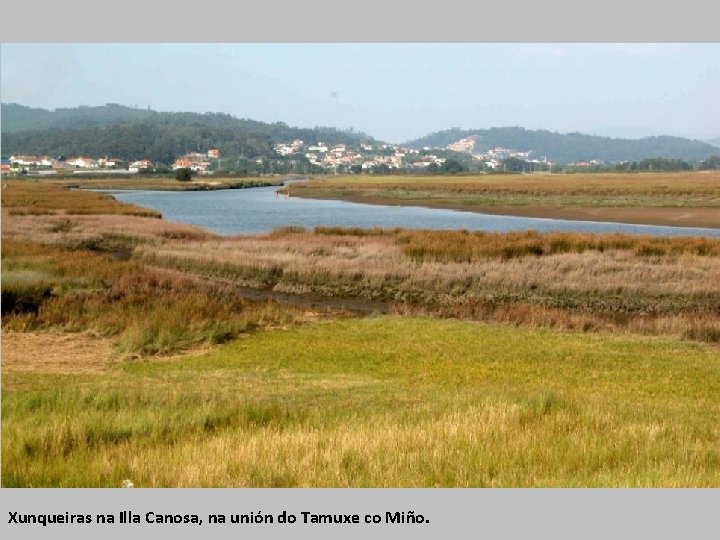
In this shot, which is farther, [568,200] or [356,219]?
[568,200]

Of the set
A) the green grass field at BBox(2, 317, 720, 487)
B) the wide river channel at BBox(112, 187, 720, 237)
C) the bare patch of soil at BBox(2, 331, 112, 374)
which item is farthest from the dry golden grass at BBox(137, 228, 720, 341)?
the wide river channel at BBox(112, 187, 720, 237)

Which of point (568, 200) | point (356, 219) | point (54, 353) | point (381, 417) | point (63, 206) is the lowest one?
point (54, 353)

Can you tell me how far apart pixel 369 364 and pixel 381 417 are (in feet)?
20.9

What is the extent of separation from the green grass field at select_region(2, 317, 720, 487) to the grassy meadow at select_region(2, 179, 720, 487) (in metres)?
0.05

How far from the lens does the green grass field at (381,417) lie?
7.77 meters

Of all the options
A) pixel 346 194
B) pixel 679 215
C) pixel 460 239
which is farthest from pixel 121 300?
pixel 346 194

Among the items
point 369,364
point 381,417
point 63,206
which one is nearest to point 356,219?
point 63,206

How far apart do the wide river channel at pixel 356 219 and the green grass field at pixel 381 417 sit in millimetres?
39369

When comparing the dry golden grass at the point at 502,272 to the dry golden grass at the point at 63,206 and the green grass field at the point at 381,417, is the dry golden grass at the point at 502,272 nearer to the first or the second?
the green grass field at the point at 381,417

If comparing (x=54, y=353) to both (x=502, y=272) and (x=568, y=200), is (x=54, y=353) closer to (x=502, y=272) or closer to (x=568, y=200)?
(x=502, y=272)

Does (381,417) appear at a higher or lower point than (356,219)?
higher

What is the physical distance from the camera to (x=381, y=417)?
1062cm

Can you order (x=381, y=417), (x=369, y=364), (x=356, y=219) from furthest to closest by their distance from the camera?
(x=356, y=219)
(x=369, y=364)
(x=381, y=417)

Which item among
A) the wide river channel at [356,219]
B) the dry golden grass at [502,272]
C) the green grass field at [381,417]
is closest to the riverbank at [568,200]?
the wide river channel at [356,219]
